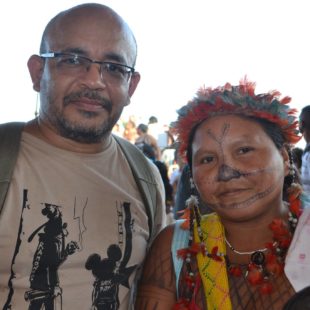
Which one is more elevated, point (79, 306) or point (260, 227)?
point (260, 227)

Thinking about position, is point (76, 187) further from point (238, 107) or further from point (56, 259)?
point (238, 107)

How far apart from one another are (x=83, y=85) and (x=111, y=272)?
0.79 m

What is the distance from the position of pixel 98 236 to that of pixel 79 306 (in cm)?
28

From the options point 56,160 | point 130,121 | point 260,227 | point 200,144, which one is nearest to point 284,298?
point 260,227

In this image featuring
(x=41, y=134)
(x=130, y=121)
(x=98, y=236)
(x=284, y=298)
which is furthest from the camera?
(x=130, y=121)

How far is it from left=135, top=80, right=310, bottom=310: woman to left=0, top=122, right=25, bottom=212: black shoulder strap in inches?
27.3

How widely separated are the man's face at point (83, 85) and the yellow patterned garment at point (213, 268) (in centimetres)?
62

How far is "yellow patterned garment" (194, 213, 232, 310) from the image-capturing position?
1.72 m

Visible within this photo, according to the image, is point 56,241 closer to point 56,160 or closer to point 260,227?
point 56,160

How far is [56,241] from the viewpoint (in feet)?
5.63

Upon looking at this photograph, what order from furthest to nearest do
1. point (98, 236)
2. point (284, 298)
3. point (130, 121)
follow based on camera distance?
point (130, 121) → point (98, 236) → point (284, 298)

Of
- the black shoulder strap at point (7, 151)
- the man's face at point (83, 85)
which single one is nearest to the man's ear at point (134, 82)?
the man's face at point (83, 85)

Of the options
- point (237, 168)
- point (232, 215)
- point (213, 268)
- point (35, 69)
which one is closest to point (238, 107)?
point (237, 168)

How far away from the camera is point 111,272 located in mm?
1811
